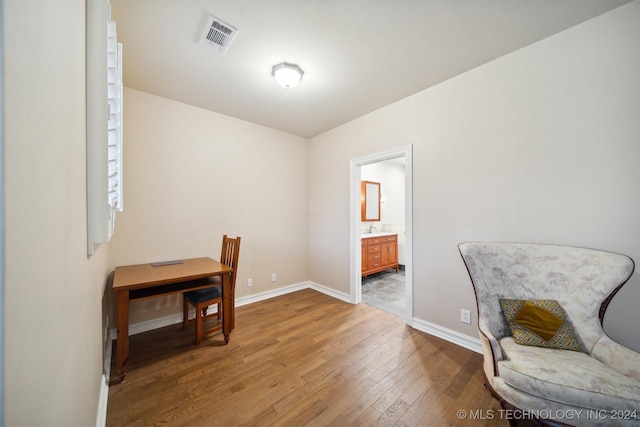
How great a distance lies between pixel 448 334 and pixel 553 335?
104 cm

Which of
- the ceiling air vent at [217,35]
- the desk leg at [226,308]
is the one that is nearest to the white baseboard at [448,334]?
the desk leg at [226,308]

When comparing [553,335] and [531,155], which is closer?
[553,335]

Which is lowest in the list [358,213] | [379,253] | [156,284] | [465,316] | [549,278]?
[465,316]

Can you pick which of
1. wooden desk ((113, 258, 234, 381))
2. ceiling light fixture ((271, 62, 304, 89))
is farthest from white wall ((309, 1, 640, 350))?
wooden desk ((113, 258, 234, 381))

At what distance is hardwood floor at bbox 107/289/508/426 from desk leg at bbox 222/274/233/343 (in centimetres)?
14

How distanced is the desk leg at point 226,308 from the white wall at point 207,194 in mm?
898

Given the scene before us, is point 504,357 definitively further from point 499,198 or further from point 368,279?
point 368,279

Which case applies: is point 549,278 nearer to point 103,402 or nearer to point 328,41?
point 328,41

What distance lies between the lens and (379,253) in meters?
4.88

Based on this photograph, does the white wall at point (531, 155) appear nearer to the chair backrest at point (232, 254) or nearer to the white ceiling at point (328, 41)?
the white ceiling at point (328, 41)

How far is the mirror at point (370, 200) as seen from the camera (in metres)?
5.01

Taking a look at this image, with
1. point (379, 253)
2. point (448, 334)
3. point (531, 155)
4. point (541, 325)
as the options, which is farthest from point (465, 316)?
point (379, 253)

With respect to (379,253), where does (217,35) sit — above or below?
above

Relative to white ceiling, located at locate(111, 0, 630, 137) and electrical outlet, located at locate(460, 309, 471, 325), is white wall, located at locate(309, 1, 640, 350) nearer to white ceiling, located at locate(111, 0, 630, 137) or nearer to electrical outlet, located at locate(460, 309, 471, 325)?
electrical outlet, located at locate(460, 309, 471, 325)
